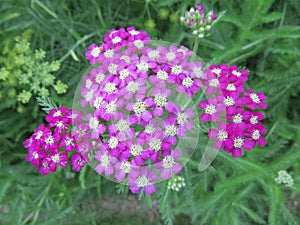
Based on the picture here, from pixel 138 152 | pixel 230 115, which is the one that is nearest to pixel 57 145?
pixel 138 152

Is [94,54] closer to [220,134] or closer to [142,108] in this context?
[142,108]

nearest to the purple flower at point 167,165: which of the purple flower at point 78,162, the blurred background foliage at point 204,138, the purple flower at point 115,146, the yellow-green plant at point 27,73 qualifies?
the purple flower at point 115,146

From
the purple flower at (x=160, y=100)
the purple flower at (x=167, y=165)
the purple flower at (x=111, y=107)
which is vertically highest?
the purple flower at (x=160, y=100)

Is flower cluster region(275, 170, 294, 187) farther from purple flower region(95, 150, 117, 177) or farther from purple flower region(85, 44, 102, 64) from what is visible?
purple flower region(85, 44, 102, 64)

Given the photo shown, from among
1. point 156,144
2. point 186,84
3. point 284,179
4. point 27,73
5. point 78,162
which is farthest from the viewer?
Answer: point 27,73

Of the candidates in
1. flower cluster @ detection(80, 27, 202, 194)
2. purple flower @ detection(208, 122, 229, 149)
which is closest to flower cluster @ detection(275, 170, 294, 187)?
purple flower @ detection(208, 122, 229, 149)

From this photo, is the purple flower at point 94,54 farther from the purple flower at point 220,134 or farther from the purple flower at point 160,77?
the purple flower at point 220,134
